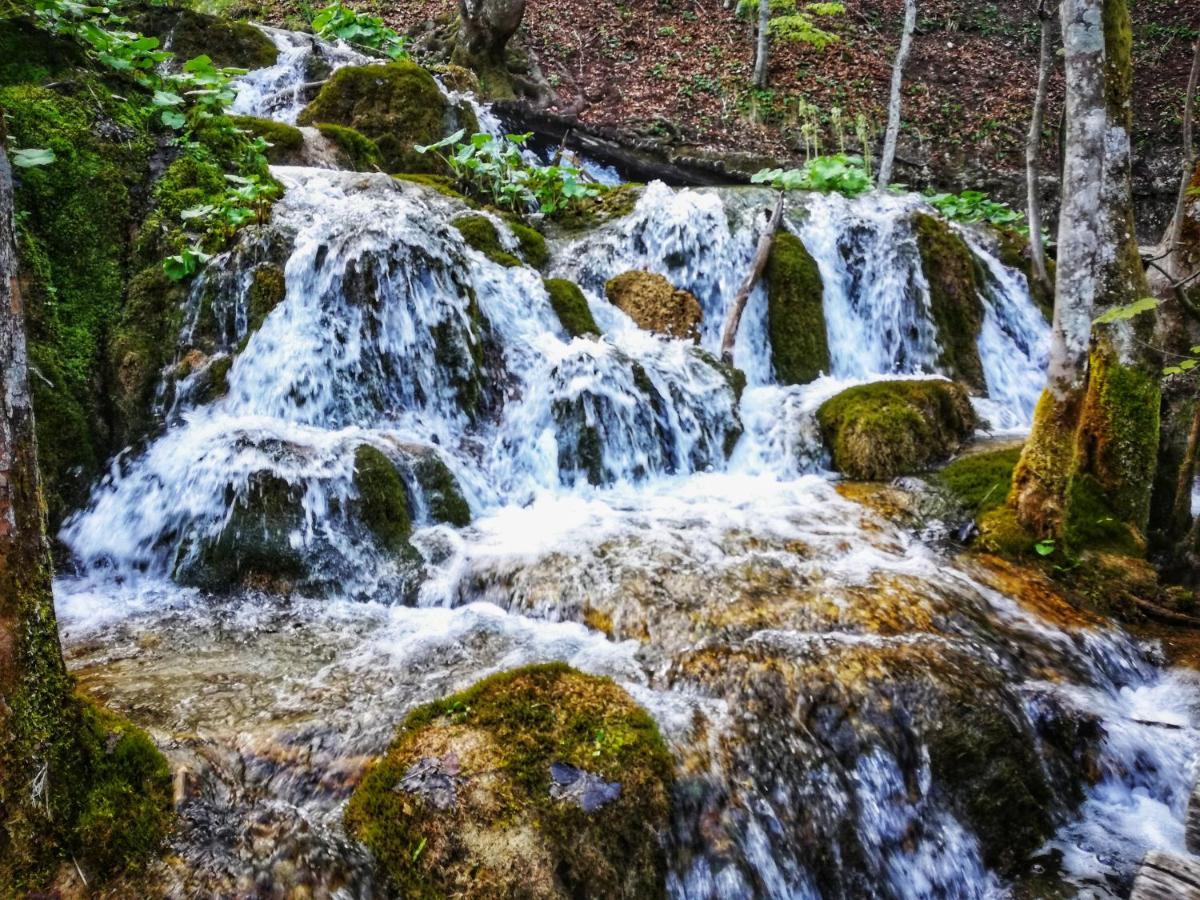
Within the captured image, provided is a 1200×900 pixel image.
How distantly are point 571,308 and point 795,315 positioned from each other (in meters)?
2.66

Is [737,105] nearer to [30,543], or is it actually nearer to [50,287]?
[50,287]

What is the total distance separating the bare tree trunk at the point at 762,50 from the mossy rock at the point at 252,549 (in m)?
18.4

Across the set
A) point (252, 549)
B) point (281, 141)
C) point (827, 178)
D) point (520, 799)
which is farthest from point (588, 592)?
point (827, 178)

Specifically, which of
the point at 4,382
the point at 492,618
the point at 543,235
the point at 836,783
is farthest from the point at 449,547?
the point at 543,235

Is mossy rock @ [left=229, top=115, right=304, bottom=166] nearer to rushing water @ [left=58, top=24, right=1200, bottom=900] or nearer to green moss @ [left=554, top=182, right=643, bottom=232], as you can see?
rushing water @ [left=58, top=24, right=1200, bottom=900]

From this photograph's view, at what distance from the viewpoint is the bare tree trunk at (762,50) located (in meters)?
18.5

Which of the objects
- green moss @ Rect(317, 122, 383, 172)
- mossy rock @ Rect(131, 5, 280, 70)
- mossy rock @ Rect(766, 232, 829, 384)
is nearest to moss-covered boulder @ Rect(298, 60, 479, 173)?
green moss @ Rect(317, 122, 383, 172)

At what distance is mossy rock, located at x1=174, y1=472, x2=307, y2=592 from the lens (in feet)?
15.5

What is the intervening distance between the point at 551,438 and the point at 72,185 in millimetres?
4322

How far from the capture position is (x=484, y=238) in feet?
26.2

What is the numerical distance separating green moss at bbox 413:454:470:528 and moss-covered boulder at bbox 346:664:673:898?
271cm

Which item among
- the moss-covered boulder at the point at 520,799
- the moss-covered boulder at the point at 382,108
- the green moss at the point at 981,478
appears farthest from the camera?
the moss-covered boulder at the point at 382,108

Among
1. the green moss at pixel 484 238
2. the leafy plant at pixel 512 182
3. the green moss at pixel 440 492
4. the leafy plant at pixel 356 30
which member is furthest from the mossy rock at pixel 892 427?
the leafy plant at pixel 356 30

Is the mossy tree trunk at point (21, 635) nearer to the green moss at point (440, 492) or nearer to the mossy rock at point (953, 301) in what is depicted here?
the green moss at point (440, 492)
